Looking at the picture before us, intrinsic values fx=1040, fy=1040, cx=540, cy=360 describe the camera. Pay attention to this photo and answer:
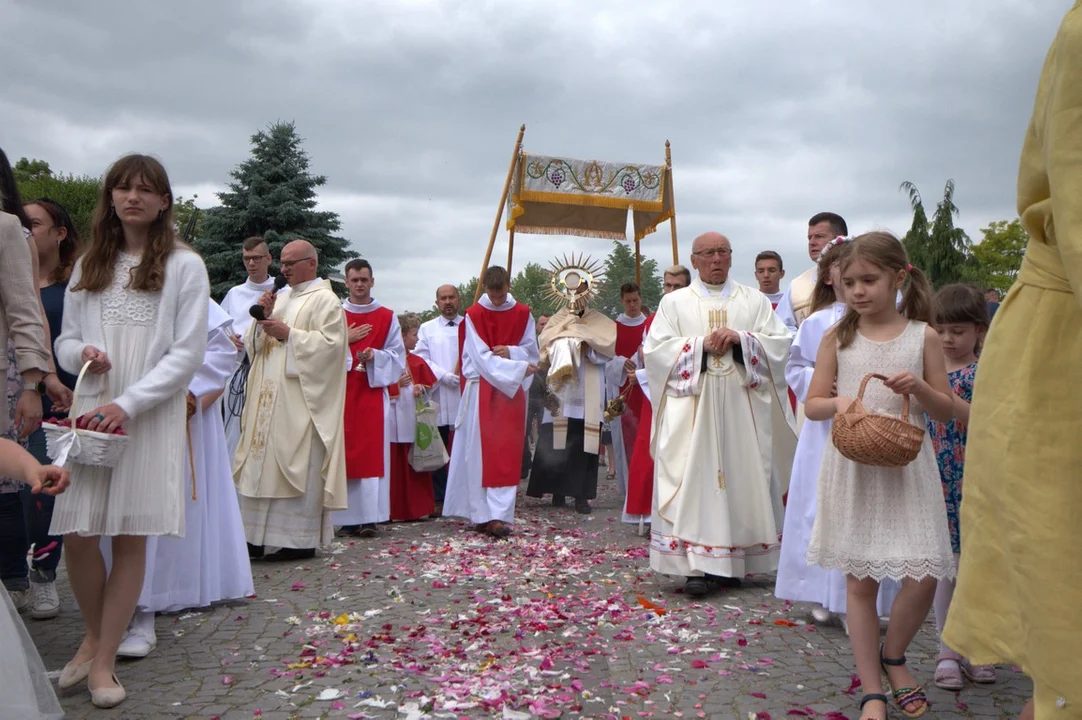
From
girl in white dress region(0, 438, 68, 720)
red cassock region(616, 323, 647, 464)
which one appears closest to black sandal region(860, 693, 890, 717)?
girl in white dress region(0, 438, 68, 720)

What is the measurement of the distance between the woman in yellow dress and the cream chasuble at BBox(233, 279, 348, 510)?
565cm

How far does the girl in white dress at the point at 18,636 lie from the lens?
2535mm

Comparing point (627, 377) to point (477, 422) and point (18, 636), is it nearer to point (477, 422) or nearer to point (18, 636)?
point (477, 422)

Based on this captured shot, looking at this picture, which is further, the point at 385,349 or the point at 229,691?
the point at 385,349

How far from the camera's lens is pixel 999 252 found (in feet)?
127

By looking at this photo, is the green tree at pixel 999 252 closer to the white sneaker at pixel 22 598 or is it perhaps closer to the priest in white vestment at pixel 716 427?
the priest in white vestment at pixel 716 427

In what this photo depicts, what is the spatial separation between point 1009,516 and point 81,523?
3.38m

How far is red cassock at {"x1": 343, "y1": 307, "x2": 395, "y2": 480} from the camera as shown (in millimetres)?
8875

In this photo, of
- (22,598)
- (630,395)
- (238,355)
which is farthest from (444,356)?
(22,598)

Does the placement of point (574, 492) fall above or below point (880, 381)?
below

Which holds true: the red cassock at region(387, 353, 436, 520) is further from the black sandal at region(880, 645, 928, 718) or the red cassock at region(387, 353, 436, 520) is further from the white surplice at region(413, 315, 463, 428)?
the black sandal at region(880, 645, 928, 718)

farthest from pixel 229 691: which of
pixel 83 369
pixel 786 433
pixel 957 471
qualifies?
pixel 786 433

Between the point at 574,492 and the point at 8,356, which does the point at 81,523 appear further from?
the point at 574,492

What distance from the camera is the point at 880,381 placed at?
4090 millimetres
